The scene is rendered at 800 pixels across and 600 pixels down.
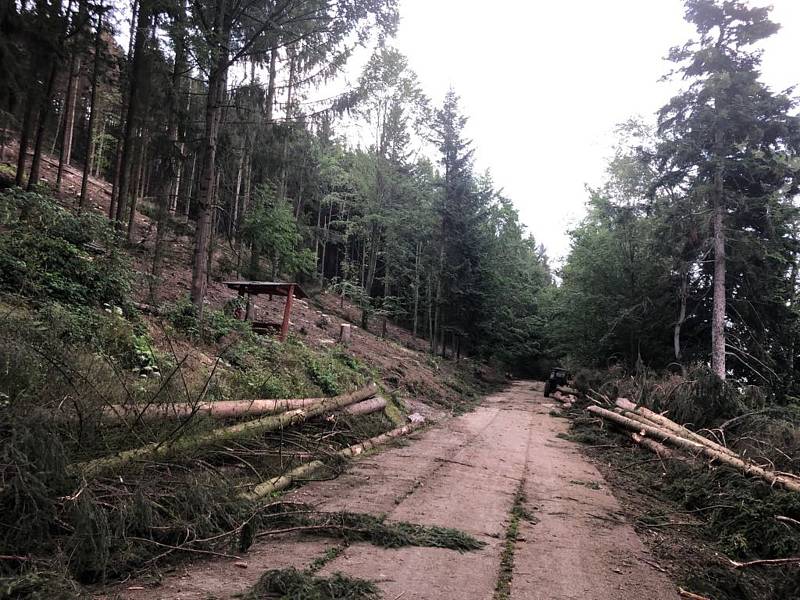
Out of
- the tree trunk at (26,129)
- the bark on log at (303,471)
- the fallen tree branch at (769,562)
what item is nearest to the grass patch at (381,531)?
the bark on log at (303,471)

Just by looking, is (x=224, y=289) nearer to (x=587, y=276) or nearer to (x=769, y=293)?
(x=587, y=276)

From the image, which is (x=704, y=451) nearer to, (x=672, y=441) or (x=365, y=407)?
(x=672, y=441)

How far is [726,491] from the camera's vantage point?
620 cm

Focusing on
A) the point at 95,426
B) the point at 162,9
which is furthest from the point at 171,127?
the point at 95,426

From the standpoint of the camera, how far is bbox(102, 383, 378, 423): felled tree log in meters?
4.85

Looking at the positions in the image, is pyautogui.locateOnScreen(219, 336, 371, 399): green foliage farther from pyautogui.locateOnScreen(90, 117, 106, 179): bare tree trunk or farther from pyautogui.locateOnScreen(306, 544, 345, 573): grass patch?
pyautogui.locateOnScreen(90, 117, 106, 179): bare tree trunk

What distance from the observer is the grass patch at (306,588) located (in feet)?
9.89

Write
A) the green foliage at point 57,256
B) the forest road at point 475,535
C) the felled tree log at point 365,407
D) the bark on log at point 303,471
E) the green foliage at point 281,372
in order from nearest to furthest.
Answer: the forest road at point 475,535
the bark on log at point 303,471
the green foliage at point 57,256
the green foliage at point 281,372
the felled tree log at point 365,407

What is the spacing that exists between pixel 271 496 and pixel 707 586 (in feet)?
13.2

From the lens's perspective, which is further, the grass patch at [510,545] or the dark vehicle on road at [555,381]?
the dark vehicle on road at [555,381]

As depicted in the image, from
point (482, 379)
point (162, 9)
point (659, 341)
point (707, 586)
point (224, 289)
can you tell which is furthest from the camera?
point (482, 379)

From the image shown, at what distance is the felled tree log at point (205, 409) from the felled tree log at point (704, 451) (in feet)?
20.0

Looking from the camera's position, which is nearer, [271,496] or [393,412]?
[271,496]

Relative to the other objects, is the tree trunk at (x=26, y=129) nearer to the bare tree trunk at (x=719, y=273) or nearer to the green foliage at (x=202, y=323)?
the green foliage at (x=202, y=323)
